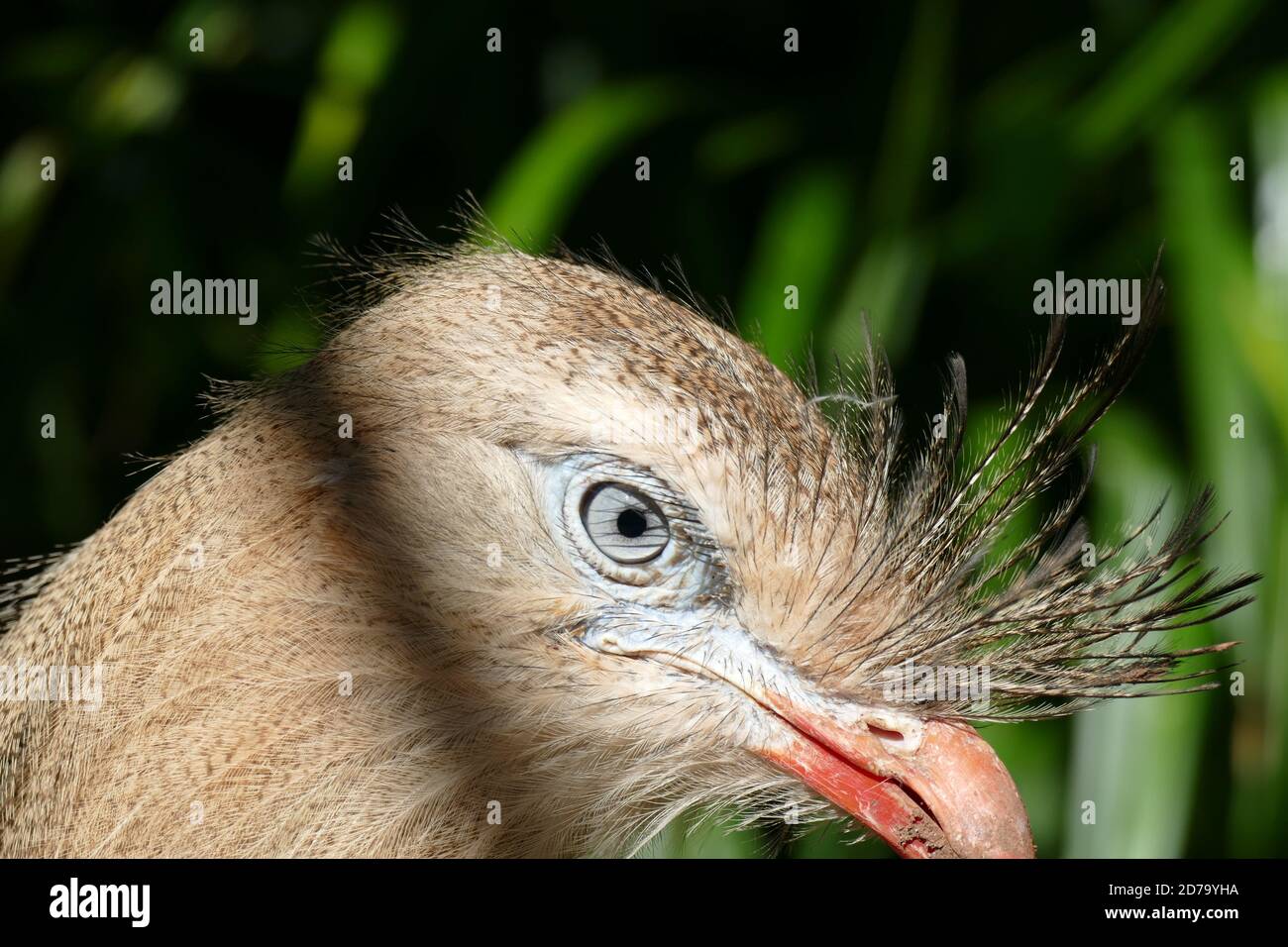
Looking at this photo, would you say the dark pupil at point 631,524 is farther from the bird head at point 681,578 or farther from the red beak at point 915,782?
the red beak at point 915,782

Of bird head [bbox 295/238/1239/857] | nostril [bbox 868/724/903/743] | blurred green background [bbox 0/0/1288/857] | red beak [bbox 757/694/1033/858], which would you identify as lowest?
red beak [bbox 757/694/1033/858]

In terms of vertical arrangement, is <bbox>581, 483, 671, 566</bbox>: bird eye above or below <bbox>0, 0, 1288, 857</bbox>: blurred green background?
below

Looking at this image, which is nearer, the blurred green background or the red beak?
the red beak

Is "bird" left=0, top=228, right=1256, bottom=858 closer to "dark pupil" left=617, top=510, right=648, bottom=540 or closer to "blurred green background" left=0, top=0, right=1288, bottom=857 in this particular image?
"dark pupil" left=617, top=510, right=648, bottom=540

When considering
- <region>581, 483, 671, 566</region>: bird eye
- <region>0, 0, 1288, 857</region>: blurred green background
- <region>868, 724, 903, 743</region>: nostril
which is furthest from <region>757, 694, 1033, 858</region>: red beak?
<region>0, 0, 1288, 857</region>: blurred green background

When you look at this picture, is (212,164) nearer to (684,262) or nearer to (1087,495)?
(684,262)

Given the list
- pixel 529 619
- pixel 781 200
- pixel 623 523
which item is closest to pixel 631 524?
pixel 623 523

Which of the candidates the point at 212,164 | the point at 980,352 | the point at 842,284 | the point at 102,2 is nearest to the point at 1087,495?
the point at 980,352

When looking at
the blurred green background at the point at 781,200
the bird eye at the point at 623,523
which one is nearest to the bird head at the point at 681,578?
the bird eye at the point at 623,523

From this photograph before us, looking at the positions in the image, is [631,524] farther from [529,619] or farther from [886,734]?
[886,734]
